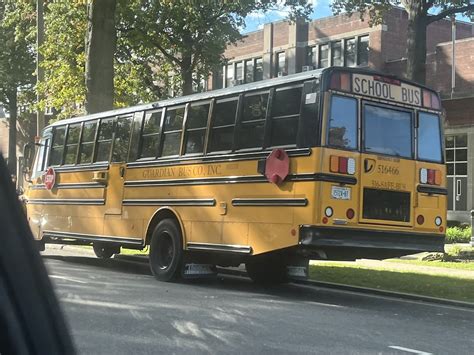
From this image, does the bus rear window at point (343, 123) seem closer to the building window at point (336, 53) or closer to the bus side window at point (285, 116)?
the bus side window at point (285, 116)

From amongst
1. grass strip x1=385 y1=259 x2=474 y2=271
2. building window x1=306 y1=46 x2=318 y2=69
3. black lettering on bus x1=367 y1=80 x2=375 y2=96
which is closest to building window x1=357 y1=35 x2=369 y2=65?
building window x1=306 y1=46 x2=318 y2=69

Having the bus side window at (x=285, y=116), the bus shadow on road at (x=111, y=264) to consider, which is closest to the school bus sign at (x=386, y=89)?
the bus side window at (x=285, y=116)

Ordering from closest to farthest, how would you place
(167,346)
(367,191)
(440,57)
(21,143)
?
(167,346)
(367,191)
(440,57)
(21,143)

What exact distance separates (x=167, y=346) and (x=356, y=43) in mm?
31950

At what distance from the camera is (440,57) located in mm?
29000

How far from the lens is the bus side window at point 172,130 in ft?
36.9

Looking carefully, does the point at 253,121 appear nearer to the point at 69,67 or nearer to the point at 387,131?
the point at 387,131

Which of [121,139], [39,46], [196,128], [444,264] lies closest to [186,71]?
[39,46]

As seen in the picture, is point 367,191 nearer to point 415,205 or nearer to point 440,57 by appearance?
point 415,205

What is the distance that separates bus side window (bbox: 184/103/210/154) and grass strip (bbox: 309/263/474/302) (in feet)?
11.2

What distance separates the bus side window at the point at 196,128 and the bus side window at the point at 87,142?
124 inches

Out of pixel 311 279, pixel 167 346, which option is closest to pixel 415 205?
pixel 311 279

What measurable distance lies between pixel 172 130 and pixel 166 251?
2.27m

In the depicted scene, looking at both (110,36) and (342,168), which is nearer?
(342,168)
